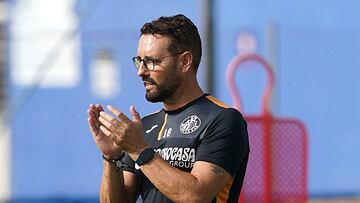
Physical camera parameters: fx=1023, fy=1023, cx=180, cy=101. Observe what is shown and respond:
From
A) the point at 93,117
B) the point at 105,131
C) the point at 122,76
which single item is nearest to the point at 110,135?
the point at 105,131

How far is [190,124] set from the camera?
12.3 ft

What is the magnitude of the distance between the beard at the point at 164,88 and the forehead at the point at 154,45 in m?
0.09

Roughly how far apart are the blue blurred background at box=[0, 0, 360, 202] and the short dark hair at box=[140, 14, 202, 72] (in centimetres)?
550

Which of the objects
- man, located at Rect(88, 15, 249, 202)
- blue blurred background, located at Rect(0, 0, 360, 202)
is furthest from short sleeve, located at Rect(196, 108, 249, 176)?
blue blurred background, located at Rect(0, 0, 360, 202)

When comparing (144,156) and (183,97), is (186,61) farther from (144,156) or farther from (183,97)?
(144,156)

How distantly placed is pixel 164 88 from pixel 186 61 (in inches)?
5.2

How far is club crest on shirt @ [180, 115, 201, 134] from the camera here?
12.2 feet

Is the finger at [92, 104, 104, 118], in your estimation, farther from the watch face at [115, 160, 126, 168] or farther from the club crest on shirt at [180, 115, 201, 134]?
the club crest on shirt at [180, 115, 201, 134]

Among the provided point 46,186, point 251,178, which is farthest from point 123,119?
point 46,186

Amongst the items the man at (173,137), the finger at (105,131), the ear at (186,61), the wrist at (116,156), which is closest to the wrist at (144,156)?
the man at (173,137)

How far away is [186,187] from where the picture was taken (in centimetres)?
350

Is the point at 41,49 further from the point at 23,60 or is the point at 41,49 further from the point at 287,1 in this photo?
the point at 287,1

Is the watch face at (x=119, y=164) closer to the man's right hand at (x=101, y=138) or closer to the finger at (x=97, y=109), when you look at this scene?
the man's right hand at (x=101, y=138)

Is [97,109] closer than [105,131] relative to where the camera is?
No
